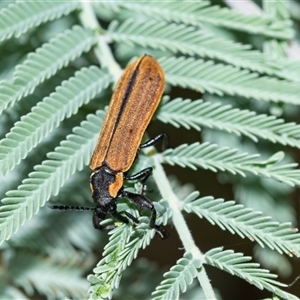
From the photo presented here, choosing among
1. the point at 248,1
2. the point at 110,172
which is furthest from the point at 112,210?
the point at 248,1

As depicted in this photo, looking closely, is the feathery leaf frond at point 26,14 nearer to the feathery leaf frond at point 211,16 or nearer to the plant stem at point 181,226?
the feathery leaf frond at point 211,16

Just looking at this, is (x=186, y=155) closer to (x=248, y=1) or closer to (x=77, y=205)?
(x=77, y=205)

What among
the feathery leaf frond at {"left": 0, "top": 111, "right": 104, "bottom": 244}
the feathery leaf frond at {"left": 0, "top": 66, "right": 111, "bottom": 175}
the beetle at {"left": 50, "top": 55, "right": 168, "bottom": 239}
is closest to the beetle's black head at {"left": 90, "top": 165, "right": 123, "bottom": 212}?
the beetle at {"left": 50, "top": 55, "right": 168, "bottom": 239}

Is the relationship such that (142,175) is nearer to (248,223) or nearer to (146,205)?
(146,205)

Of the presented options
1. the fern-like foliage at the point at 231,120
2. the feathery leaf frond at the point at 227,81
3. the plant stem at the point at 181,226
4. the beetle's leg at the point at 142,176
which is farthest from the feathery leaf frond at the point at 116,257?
the feathery leaf frond at the point at 227,81

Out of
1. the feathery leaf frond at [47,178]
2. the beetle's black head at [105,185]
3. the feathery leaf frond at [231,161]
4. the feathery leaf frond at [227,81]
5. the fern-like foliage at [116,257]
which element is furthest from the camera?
the feathery leaf frond at [227,81]

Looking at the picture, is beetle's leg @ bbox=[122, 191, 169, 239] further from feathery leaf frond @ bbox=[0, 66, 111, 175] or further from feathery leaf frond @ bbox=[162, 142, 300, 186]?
feathery leaf frond @ bbox=[0, 66, 111, 175]

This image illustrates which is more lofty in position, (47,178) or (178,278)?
(47,178)

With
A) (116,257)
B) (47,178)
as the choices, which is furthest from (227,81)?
(116,257)
